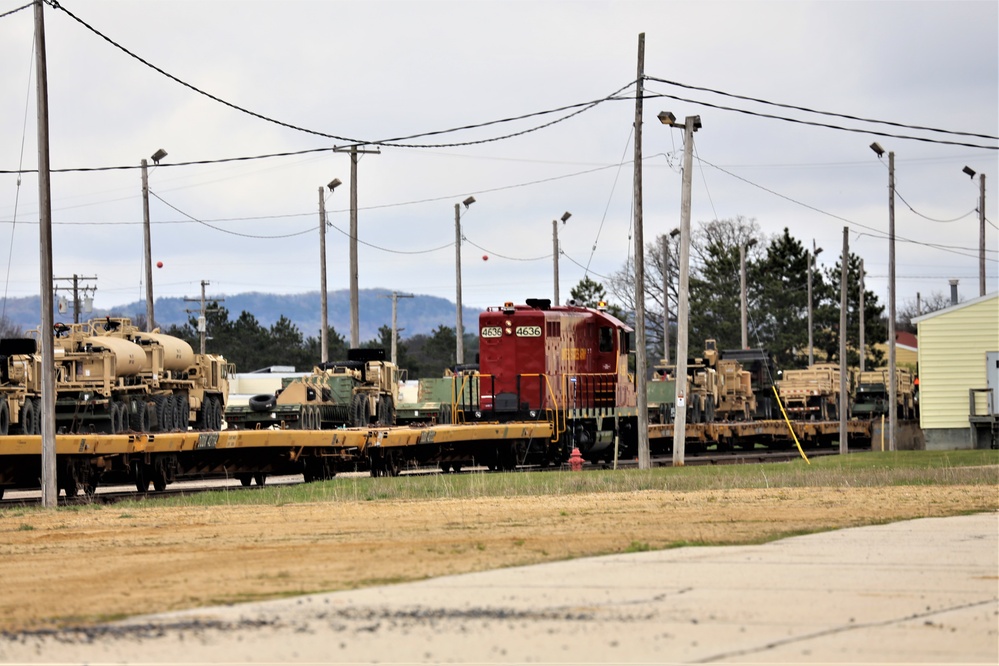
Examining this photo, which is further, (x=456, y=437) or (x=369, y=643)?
(x=456, y=437)

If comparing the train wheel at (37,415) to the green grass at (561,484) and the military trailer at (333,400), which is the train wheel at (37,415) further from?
the military trailer at (333,400)

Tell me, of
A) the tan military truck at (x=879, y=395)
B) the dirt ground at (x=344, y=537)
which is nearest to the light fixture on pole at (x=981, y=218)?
the tan military truck at (x=879, y=395)

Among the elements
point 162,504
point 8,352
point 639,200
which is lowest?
point 162,504

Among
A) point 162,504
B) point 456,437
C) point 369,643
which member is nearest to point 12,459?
point 162,504

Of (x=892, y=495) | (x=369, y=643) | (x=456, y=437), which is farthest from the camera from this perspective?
(x=456, y=437)

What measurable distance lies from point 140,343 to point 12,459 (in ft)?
29.5

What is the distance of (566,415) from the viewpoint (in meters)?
36.2

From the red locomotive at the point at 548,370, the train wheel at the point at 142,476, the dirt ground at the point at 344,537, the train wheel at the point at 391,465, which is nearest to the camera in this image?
the dirt ground at the point at 344,537

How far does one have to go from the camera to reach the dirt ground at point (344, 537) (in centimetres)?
1140

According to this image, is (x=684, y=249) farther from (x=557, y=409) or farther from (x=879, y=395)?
(x=879, y=395)

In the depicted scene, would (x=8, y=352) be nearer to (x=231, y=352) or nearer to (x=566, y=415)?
(x=566, y=415)

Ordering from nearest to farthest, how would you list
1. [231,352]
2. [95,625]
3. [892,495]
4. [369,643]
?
[369,643], [95,625], [892,495], [231,352]

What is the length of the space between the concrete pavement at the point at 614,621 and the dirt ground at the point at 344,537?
0.87 m

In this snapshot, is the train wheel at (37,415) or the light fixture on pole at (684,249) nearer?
the train wheel at (37,415)
